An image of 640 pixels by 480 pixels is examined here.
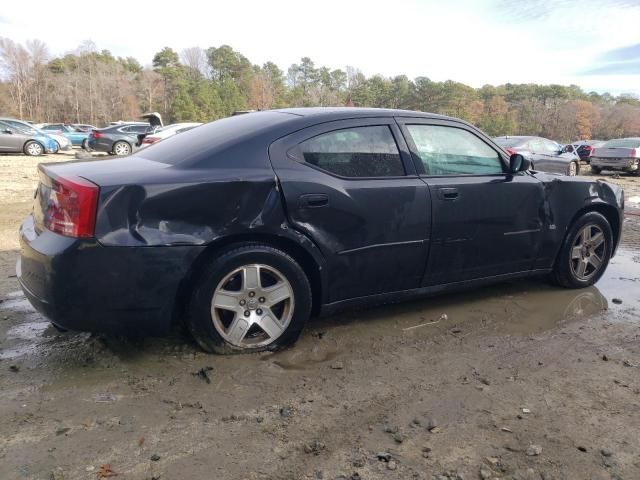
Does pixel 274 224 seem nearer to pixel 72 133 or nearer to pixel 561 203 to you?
pixel 561 203

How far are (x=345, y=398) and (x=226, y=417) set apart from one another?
642 mm

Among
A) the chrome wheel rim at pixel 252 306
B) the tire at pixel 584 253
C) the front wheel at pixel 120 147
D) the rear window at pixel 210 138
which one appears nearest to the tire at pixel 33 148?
the front wheel at pixel 120 147

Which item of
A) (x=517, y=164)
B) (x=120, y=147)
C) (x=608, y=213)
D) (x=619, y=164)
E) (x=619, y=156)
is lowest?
(x=619, y=164)

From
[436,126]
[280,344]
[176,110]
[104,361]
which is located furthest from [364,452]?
[176,110]

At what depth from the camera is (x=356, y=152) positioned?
3500 mm

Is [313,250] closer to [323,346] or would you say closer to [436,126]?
[323,346]

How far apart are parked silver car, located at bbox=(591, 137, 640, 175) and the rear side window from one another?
1733 cm

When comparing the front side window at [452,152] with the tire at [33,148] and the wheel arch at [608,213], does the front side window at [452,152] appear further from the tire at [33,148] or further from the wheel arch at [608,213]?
the tire at [33,148]

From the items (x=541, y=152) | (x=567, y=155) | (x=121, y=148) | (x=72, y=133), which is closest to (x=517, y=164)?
(x=541, y=152)

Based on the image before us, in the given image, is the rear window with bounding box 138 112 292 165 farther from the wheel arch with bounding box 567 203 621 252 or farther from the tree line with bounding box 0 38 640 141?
the tree line with bounding box 0 38 640 141

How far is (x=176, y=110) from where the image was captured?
63.4 m

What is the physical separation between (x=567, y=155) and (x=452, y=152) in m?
14.7

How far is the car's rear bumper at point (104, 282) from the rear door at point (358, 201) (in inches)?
30.8

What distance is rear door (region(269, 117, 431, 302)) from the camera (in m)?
3.23
